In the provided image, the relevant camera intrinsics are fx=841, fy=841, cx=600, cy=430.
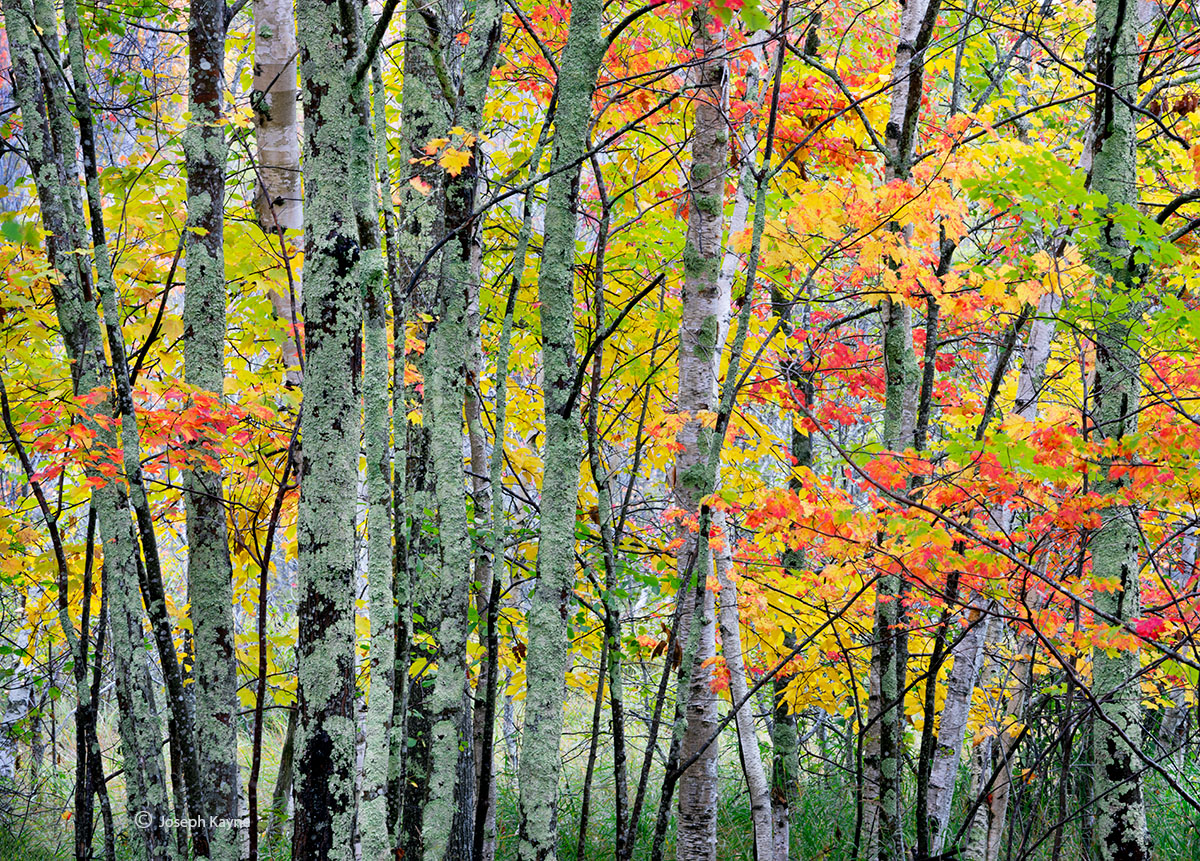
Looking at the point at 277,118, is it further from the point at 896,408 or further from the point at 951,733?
the point at 951,733

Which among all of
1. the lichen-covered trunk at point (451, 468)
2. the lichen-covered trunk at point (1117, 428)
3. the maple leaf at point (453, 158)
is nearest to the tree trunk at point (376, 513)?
the lichen-covered trunk at point (451, 468)

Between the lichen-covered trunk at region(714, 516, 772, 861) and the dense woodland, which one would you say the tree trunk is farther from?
the lichen-covered trunk at region(714, 516, 772, 861)

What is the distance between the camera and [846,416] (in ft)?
24.4

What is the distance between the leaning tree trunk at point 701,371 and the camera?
4.48m

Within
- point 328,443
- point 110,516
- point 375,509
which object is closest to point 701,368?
point 375,509

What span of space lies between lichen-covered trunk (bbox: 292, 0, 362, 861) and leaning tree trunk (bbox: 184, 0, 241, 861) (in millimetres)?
1584

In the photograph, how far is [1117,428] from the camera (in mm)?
3760

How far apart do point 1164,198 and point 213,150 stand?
7.11m

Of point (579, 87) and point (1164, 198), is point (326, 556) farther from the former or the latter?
point (1164, 198)

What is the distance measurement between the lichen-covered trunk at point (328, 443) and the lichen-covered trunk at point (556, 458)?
0.61 m

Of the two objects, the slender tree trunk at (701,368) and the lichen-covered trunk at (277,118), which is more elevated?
the lichen-covered trunk at (277,118)

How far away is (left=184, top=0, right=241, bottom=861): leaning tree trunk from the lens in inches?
152

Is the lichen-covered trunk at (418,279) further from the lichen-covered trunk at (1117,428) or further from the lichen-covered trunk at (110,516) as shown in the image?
the lichen-covered trunk at (1117,428)

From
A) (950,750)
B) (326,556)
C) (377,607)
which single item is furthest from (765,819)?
(326,556)
